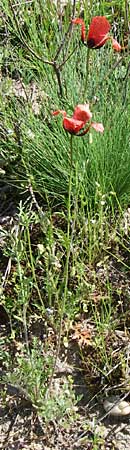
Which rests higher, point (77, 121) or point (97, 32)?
point (97, 32)

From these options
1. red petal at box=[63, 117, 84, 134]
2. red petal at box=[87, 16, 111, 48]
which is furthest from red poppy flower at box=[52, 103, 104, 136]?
red petal at box=[87, 16, 111, 48]

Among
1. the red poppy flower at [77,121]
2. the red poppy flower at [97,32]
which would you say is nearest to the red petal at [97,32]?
the red poppy flower at [97,32]

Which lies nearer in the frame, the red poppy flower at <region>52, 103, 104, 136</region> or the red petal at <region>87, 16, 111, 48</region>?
the red poppy flower at <region>52, 103, 104, 136</region>

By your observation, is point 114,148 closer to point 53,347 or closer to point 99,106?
point 99,106

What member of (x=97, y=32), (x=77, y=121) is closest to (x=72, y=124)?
(x=77, y=121)

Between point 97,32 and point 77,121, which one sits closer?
point 77,121

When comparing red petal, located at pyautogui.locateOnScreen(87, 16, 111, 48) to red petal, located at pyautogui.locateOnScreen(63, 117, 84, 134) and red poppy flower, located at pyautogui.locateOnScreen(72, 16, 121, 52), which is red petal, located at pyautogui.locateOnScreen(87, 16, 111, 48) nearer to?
red poppy flower, located at pyautogui.locateOnScreen(72, 16, 121, 52)

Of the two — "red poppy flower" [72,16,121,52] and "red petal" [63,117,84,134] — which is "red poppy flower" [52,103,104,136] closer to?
"red petal" [63,117,84,134]

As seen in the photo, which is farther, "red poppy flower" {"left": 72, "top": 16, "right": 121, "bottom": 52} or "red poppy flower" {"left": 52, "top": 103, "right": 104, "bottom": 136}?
"red poppy flower" {"left": 72, "top": 16, "right": 121, "bottom": 52}

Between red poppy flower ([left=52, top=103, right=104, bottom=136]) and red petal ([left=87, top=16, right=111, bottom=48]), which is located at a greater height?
red petal ([left=87, top=16, right=111, bottom=48])

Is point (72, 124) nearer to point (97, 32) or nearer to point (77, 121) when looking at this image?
point (77, 121)
